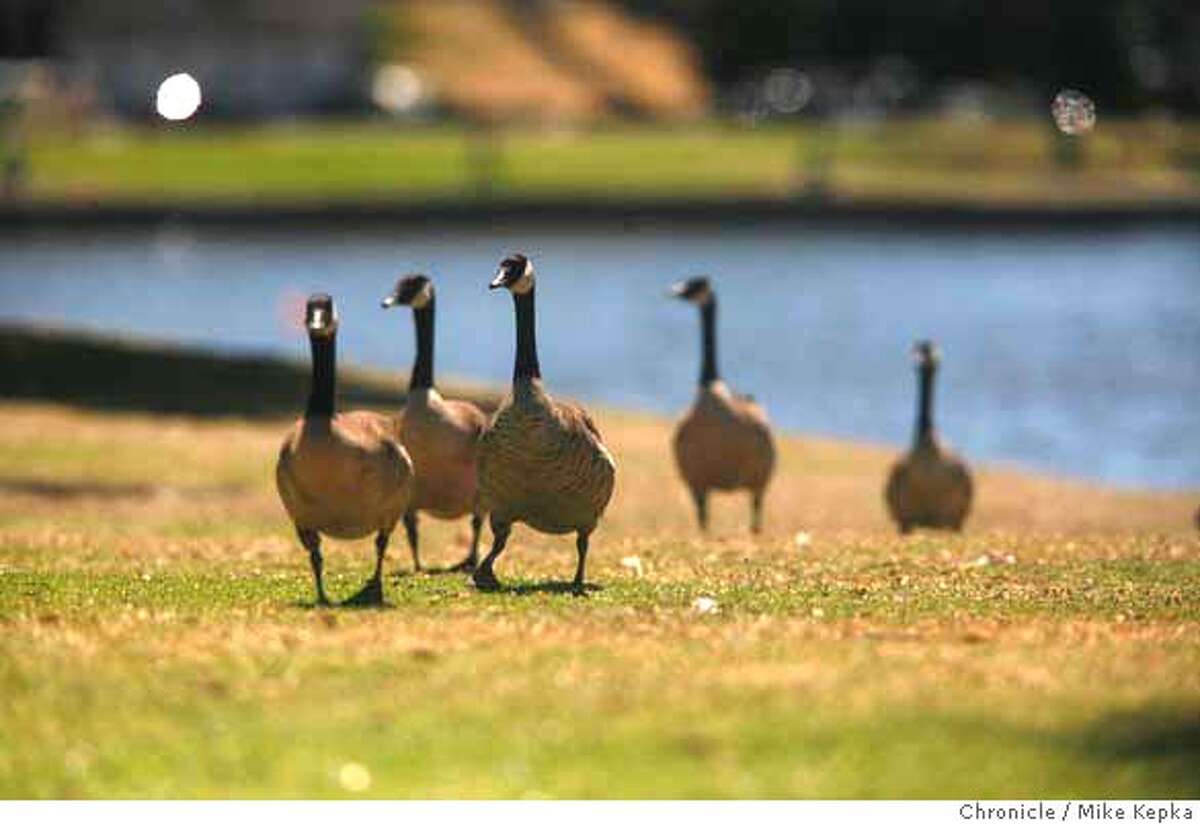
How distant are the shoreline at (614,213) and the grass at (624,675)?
220ft

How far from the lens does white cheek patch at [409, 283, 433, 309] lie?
757 inches

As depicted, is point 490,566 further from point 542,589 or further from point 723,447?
point 723,447

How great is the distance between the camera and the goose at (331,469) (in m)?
16.3

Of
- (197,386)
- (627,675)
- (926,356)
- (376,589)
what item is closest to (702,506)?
(926,356)

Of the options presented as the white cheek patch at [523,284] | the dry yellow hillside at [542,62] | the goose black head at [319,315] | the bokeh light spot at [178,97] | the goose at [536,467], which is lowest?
the goose at [536,467]

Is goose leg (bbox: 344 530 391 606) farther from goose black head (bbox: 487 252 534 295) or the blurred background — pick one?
the blurred background

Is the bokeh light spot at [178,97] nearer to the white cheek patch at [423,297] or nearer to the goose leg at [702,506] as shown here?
the goose leg at [702,506]

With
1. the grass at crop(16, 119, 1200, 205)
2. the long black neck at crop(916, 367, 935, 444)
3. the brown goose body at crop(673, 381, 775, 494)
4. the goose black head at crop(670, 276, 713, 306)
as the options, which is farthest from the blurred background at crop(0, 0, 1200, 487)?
the brown goose body at crop(673, 381, 775, 494)

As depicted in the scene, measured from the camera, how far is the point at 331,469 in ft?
53.4

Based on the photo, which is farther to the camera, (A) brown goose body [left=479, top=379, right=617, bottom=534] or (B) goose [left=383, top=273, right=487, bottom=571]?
(B) goose [left=383, top=273, right=487, bottom=571]

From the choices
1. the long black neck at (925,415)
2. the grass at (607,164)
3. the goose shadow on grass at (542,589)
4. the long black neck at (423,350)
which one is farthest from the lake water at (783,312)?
the goose shadow on grass at (542,589)

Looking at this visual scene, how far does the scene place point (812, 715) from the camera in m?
12.6

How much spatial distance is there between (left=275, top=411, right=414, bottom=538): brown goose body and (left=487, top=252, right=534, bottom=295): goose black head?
1.68 m

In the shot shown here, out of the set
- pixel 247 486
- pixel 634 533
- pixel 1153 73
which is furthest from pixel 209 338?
pixel 1153 73
